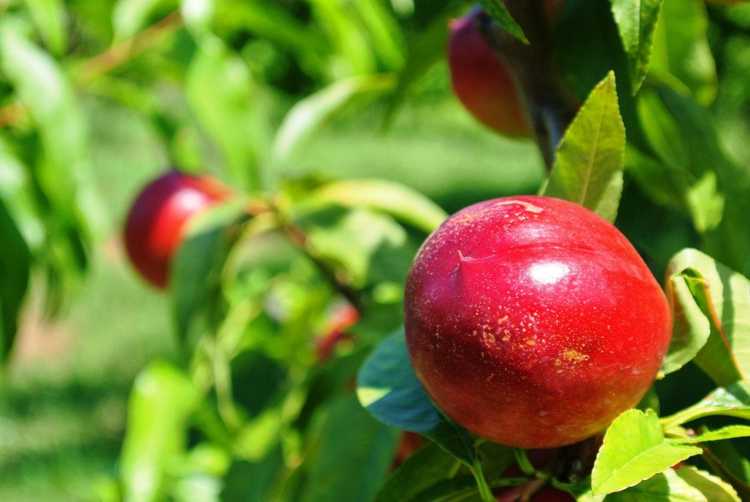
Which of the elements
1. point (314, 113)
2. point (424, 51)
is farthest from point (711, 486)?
point (314, 113)

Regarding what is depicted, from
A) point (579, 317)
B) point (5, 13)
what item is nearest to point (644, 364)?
point (579, 317)

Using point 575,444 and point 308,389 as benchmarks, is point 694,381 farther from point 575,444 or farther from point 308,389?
point 575,444

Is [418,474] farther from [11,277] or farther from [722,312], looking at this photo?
[11,277]

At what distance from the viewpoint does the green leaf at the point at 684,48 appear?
67 cm

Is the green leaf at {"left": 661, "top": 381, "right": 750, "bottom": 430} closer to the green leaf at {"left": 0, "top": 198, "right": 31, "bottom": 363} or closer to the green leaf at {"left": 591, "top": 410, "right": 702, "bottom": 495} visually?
the green leaf at {"left": 591, "top": 410, "right": 702, "bottom": 495}

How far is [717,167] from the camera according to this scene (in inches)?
23.7

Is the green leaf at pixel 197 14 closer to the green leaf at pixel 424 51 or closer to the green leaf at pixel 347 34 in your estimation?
the green leaf at pixel 347 34

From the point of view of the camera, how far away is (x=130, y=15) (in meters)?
1.22

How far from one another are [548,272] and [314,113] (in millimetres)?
568

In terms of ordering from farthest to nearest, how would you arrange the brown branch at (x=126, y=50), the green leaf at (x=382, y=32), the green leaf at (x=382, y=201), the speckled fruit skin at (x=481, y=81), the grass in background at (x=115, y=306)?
the grass in background at (x=115, y=306) → the brown branch at (x=126, y=50) → the green leaf at (x=382, y=32) → the green leaf at (x=382, y=201) → the speckled fruit skin at (x=481, y=81)

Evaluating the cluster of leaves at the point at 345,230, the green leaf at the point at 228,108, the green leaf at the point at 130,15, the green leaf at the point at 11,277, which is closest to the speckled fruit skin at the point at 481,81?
the cluster of leaves at the point at 345,230

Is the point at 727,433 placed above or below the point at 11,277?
above

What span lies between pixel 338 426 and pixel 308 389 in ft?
0.61

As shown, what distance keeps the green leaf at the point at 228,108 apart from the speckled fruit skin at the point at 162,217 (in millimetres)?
187
